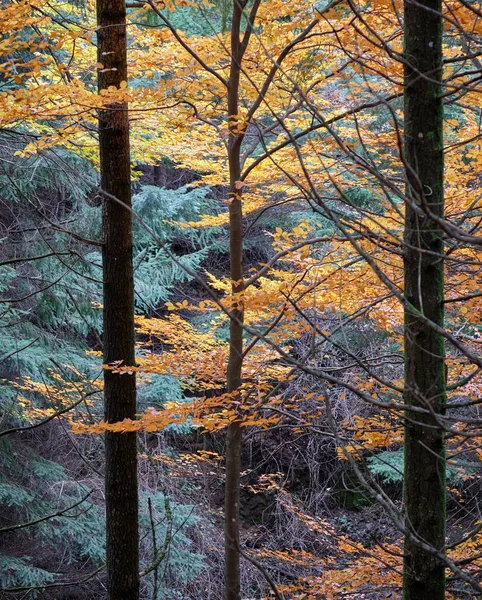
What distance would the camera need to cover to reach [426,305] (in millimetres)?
2346

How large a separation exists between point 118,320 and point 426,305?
7.11ft

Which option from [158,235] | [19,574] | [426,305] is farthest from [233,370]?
[158,235]

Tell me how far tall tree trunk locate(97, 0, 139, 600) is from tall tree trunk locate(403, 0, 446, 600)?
2042 millimetres

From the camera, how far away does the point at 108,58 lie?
12.8 feet

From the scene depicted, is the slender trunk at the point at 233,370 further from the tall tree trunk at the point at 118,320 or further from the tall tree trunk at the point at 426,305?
the tall tree trunk at the point at 426,305

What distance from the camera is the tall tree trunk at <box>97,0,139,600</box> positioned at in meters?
3.90

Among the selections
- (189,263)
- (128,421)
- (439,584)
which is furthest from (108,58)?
(189,263)

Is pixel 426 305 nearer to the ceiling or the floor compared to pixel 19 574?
nearer to the ceiling

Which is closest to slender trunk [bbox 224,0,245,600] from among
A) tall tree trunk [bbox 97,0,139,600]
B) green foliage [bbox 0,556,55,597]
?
tall tree trunk [bbox 97,0,139,600]

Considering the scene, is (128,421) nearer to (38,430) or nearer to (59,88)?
(59,88)

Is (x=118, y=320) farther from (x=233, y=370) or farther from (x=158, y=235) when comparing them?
(x=158, y=235)

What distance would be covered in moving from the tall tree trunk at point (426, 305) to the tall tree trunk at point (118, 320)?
2.04m

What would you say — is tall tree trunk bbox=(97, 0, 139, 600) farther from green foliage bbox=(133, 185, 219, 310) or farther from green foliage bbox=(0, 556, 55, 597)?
green foliage bbox=(133, 185, 219, 310)

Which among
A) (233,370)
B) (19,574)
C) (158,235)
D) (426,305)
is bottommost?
(19,574)
